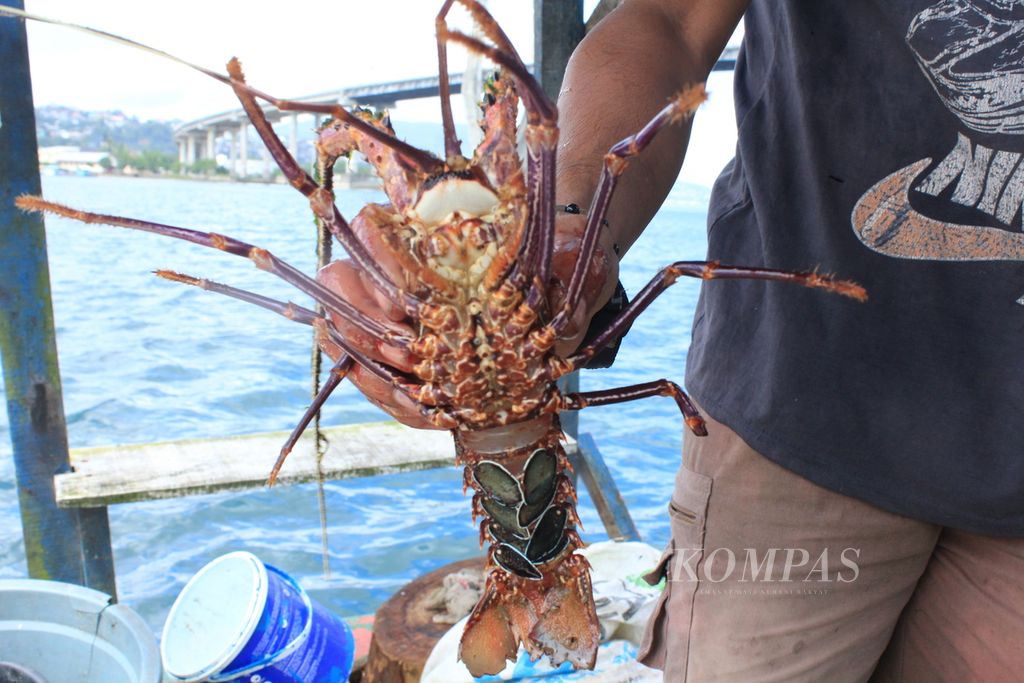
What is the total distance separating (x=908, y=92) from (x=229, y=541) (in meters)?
6.84

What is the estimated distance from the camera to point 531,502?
1813 mm

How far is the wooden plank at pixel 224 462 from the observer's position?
3.16 metres

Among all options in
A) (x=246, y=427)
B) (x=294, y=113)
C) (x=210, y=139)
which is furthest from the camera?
(x=210, y=139)

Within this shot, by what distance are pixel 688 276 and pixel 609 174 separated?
0.26 m

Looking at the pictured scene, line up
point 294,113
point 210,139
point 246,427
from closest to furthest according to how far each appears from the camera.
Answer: point 294,113 → point 246,427 → point 210,139

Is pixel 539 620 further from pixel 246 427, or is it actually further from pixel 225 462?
pixel 246 427

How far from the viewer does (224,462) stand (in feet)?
11.1

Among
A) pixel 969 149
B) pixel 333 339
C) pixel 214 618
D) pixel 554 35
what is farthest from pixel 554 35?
pixel 214 618

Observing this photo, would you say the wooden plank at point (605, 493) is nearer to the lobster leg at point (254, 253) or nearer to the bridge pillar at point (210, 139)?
the lobster leg at point (254, 253)

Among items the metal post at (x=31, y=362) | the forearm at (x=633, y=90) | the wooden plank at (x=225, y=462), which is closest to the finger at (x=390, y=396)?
the forearm at (x=633, y=90)

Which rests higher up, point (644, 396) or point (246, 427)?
point (644, 396)

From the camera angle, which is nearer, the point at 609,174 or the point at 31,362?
the point at 609,174

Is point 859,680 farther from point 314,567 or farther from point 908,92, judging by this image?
point 314,567

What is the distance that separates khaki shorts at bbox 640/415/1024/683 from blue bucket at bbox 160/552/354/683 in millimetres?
1537
